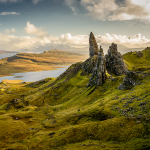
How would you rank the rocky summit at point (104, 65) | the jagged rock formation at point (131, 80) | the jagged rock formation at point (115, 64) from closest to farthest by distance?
1. the jagged rock formation at point (131, 80)
2. the rocky summit at point (104, 65)
3. the jagged rock formation at point (115, 64)

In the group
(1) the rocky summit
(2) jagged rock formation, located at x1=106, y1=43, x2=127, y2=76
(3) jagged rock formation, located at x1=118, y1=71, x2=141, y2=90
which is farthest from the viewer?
(2) jagged rock formation, located at x1=106, y1=43, x2=127, y2=76

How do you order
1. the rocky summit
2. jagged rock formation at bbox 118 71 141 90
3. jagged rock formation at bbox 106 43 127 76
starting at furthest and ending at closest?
jagged rock formation at bbox 106 43 127 76
the rocky summit
jagged rock formation at bbox 118 71 141 90

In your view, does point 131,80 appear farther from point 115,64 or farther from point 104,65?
point 115,64

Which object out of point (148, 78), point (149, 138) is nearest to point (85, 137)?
point (149, 138)

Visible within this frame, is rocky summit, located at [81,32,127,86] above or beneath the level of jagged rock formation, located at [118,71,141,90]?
above

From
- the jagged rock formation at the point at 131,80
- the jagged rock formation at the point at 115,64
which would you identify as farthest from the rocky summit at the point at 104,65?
the jagged rock formation at the point at 131,80

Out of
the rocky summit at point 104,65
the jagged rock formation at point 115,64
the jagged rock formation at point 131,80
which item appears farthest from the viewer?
the jagged rock formation at point 115,64

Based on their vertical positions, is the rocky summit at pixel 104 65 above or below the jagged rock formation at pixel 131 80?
above

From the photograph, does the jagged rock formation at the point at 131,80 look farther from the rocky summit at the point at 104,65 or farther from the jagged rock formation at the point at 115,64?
the jagged rock formation at the point at 115,64

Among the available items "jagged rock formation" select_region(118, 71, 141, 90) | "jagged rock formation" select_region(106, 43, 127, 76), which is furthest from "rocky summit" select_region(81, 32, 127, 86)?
"jagged rock formation" select_region(118, 71, 141, 90)

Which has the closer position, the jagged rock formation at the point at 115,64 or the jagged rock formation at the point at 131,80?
the jagged rock formation at the point at 131,80

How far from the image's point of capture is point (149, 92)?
59031mm

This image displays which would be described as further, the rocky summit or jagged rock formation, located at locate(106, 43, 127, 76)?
jagged rock formation, located at locate(106, 43, 127, 76)

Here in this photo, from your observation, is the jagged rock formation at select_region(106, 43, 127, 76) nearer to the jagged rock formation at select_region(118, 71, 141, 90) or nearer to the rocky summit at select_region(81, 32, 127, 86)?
the rocky summit at select_region(81, 32, 127, 86)
